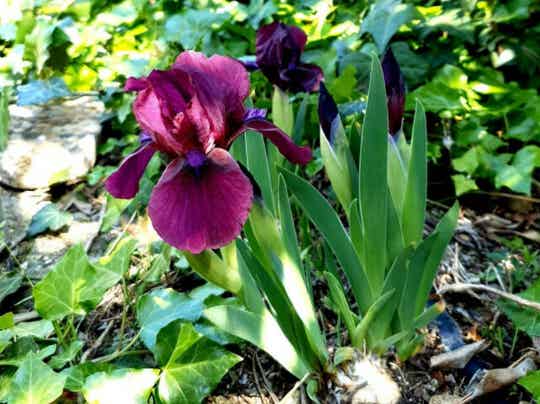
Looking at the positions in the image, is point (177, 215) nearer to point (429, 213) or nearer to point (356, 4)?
point (429, 213)

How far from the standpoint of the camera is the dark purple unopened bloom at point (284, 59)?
1.28 m

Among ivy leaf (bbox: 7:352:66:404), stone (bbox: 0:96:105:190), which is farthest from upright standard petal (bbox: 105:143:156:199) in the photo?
stone (bbox: 0:96:105:190)

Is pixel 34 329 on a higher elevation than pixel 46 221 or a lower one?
higher

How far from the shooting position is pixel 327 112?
1041 millimetres

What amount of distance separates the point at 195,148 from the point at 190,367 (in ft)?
1.43

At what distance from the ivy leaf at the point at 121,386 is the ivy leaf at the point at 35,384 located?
0.05m

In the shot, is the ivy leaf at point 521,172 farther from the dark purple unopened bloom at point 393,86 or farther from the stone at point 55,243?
the stone at point 55,243

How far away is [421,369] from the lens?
1.15 meters

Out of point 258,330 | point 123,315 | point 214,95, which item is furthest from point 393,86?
point 123,315

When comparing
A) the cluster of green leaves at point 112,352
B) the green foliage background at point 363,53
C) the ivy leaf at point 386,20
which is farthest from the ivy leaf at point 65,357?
the ivy leaf at point 386,20

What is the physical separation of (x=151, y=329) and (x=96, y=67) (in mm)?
1599

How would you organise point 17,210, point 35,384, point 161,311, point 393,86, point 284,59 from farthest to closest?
point 17,210 < point 284,59 < point 161,311 < point 393,86 < point 35,384

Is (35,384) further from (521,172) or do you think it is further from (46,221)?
(521,172)

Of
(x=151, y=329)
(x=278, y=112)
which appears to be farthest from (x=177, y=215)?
(x=278, y=112)
